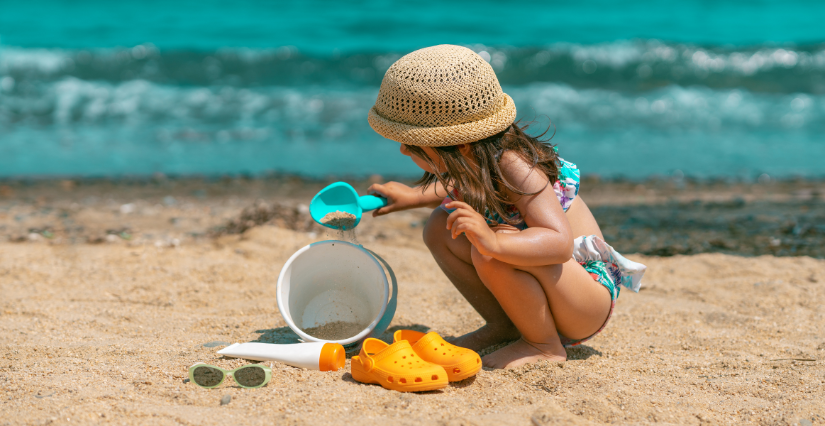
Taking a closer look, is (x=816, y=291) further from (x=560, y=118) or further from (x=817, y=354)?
(x=560, y=118)

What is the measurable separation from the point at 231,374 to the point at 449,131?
1.00 metres

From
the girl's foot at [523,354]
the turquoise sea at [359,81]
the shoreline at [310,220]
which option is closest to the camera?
the girl's foot at [523,354]

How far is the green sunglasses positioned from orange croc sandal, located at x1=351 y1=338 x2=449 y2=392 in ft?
0.92

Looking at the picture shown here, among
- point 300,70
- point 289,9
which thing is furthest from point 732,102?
point 289,9

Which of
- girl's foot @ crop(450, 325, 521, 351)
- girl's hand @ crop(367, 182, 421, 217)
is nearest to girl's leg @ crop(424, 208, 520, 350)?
girl's foot @ crop(450, 325, 521, 351)

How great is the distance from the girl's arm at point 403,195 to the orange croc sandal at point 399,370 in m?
0.59

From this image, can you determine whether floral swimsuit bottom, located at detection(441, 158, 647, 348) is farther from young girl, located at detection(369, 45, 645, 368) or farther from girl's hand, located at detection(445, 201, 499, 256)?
girl's hand, located at detection(445, 201, 499, 256)

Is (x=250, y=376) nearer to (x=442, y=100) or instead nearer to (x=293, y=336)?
(x=293, y=336)

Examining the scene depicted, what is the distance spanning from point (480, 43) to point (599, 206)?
27.7 ft

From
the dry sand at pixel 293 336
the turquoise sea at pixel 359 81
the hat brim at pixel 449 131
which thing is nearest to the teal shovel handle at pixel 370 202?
the hat brim at pixel 449 131

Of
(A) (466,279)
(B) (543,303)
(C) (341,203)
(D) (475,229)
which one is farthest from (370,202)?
(B) (543,303)

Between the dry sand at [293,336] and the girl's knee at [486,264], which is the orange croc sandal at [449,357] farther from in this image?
the girl's knee at [486,264]

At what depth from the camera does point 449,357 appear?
1998mm

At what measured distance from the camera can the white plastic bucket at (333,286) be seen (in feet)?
7.97
